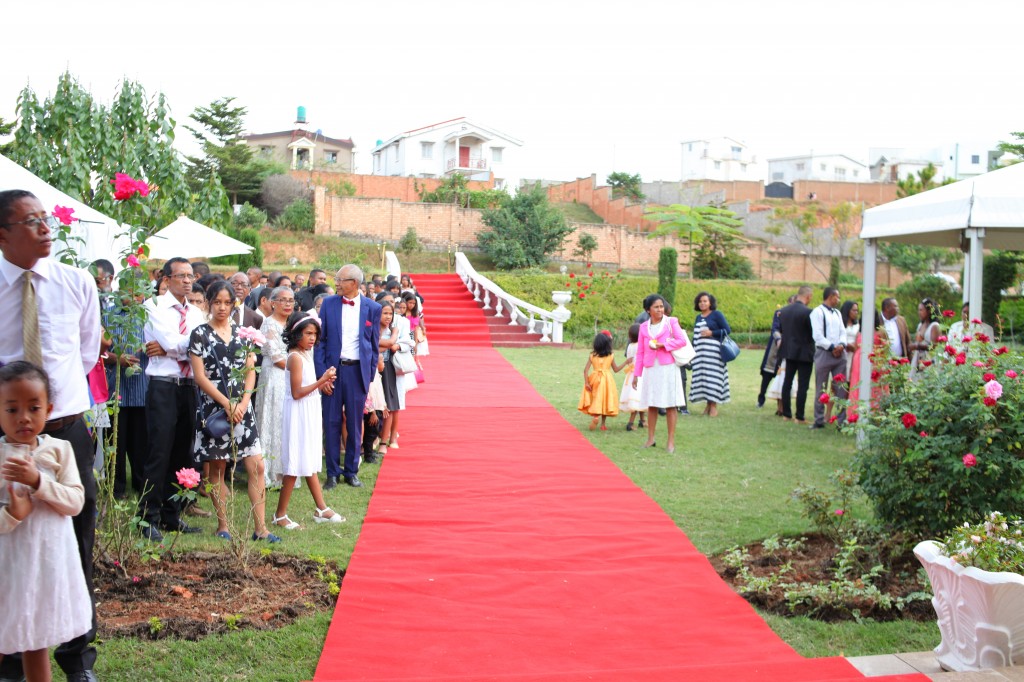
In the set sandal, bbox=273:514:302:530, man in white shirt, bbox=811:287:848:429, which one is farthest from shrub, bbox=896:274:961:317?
sandal, bbox=273:514:302:530

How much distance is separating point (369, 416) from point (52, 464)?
5834 mm

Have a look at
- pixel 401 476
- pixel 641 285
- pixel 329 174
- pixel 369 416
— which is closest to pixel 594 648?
pixel 401 476

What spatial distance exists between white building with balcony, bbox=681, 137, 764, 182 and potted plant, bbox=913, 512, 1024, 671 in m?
71.9

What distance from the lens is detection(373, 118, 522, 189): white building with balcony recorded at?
2058 inches

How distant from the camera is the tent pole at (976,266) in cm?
807

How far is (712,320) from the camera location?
1288cm

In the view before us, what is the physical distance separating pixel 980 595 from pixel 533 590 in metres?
2.44

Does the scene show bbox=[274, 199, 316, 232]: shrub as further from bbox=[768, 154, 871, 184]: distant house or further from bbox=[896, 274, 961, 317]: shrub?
bbox=[768, 154, 871, 184]: distant house

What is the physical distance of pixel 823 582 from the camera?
17.4ft

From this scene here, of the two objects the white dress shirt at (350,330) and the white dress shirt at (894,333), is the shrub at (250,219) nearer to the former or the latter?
the white dress shirt at (894,333)

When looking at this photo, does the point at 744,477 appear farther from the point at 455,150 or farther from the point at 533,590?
the point at 455,150

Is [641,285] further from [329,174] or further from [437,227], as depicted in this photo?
[329,174]

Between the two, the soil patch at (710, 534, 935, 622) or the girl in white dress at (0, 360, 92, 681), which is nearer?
the girl in white dress at (0, 360, 92, 681)

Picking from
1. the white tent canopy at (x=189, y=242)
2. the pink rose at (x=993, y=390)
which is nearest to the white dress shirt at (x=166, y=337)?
the pink rose at (x=993, y=390)
